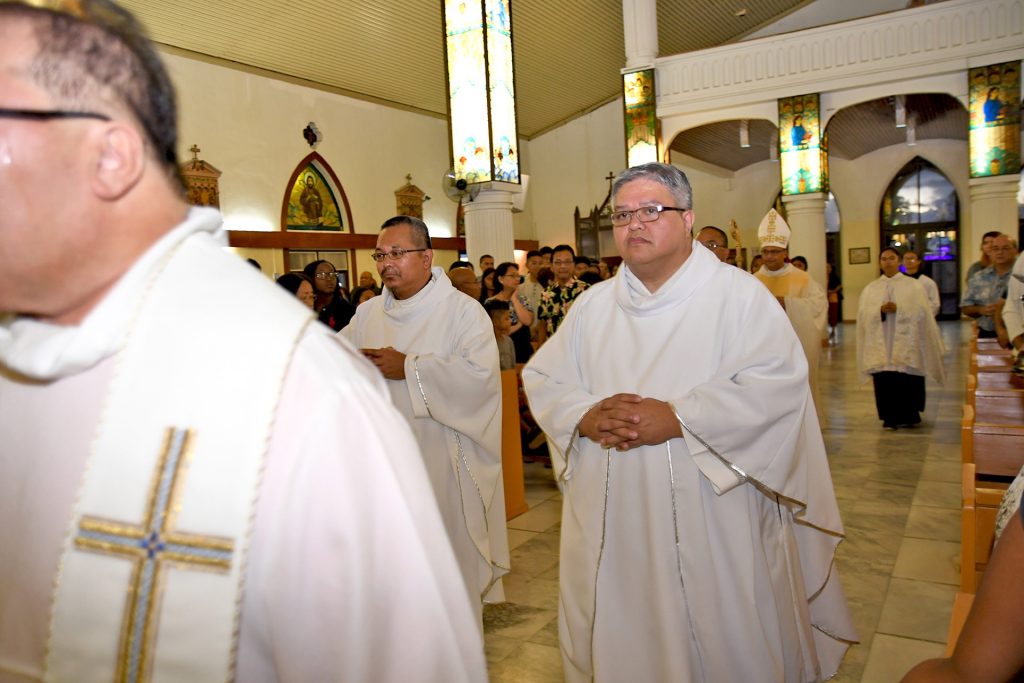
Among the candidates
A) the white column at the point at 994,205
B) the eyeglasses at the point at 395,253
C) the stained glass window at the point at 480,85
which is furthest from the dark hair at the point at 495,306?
the white column at the point at 994,205

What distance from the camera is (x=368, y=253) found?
15.2m

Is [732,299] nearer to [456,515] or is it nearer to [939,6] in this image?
[456,515]

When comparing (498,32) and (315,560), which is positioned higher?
(498,32)

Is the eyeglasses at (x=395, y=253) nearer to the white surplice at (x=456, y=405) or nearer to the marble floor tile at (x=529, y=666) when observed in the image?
the white surplice at (x=456, y=405)

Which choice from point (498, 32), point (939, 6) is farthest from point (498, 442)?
point (939, 6)

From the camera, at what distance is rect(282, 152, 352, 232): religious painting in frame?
44.4 feet

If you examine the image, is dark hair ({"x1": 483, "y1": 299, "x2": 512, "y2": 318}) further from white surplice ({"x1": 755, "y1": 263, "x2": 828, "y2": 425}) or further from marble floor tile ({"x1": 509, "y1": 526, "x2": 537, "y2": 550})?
white surplice ({"x1": 755, "y1": 263, "x2": 828, "y2": 425})

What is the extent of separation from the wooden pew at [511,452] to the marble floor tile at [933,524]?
2.36 metres

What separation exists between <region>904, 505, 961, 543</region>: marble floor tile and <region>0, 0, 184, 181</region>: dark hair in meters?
4.50

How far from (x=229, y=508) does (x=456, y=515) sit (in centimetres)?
252

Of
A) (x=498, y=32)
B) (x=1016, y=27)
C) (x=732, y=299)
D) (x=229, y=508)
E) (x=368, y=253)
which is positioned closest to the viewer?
(x=229, y=508)

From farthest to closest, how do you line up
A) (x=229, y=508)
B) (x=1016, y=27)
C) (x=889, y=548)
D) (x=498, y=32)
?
(x=1016, y=27) < (x=498, y=32) < (x=889, y=548) < (x=229, y=508)

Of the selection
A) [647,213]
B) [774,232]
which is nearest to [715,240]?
[774,232]

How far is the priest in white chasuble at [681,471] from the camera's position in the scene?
2215 millimetres
